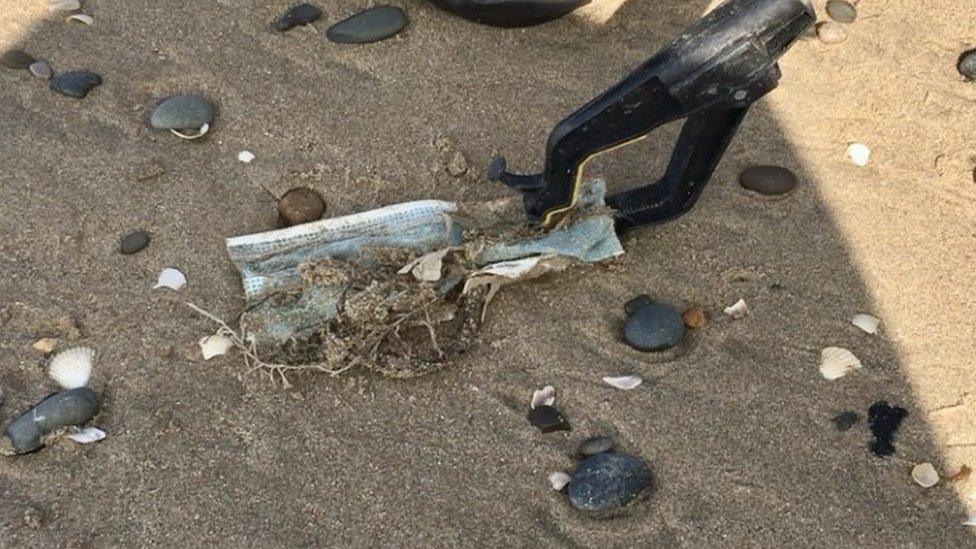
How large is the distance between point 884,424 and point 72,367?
1.85 meters

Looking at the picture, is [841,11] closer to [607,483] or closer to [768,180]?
[768,180]

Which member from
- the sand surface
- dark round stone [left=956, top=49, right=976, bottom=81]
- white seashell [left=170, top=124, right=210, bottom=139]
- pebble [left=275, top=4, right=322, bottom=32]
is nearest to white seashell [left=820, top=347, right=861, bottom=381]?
the sand surface

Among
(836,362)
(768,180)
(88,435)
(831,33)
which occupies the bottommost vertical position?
(88,435)

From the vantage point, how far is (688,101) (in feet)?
6.36

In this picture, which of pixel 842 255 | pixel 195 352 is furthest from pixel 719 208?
pixel 195 352

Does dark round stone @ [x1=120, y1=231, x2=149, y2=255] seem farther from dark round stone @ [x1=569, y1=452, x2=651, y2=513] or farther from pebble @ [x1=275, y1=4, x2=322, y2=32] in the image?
dark round stone @ [x1=569, y1=452, x2=651, y2=513]

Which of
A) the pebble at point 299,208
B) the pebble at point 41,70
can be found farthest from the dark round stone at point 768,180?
the pebble at point 41,70

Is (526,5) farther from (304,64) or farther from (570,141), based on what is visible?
(570,141)

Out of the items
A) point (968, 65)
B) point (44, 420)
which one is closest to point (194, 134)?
point (44, 420)

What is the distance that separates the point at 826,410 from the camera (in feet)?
7.06

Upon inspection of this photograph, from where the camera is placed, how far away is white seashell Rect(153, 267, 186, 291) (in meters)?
2.40

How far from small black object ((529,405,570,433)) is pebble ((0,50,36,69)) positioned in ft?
6.42

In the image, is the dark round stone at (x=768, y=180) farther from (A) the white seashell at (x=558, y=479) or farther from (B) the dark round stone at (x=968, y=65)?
(A) the white seashell at (x=558, y=479)

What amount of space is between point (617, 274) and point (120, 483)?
126cm
